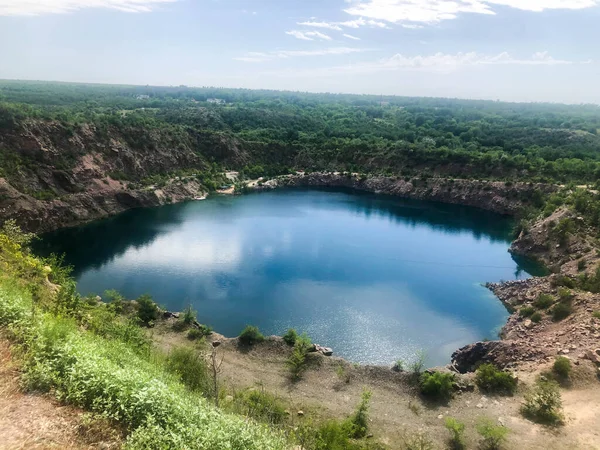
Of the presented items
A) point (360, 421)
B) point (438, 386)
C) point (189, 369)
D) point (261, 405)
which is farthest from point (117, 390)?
point (438, 386)

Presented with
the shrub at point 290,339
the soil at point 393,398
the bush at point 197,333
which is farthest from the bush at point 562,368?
the bush at point 197,333

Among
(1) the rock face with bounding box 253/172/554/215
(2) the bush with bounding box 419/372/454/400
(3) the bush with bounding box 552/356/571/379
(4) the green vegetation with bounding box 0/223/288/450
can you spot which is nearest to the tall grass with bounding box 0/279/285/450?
(4) the green vegetation with bounding box 0/223/288/450

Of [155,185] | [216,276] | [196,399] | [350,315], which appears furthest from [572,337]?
[155,185]

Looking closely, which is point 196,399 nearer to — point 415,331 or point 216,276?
point 415,331

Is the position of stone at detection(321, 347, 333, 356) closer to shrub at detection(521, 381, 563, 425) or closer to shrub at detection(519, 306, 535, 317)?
shrub at detection(521, 381, 563, 425)

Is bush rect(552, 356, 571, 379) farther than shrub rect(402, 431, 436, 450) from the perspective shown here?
Yes

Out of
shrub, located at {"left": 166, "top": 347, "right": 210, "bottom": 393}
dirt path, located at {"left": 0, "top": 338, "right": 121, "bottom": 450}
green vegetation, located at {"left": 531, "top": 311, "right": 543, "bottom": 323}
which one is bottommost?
green vegetation, located at {"left": 531, "top": 311, "right": 543, "bottom": 323}

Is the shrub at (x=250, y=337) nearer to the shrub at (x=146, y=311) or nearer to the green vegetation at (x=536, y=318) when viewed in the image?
the shrub at (x=146, y=311)
